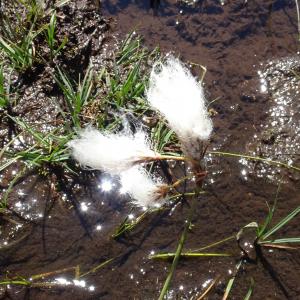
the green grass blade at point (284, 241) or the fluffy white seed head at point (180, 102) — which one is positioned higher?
the fluffy white seed head at point (180, 102)

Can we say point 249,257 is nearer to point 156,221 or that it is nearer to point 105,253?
point 156,221

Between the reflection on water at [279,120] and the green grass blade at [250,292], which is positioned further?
the reflection on water at [279,120]

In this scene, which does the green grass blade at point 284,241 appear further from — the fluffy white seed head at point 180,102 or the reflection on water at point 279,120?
the fluffy white seed head at point 180,102

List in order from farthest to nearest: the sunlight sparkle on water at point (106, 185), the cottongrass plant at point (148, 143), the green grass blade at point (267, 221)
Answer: the sunlight sparkle on water at point (106, 185)
the green grass blade at point (267, 221)
the cottongrass plant at point (148, 143)

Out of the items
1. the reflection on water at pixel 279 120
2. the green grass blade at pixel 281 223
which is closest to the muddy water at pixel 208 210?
the reflection on water at pixel 279 120

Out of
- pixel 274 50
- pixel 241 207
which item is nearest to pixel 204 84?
pixel 274 50

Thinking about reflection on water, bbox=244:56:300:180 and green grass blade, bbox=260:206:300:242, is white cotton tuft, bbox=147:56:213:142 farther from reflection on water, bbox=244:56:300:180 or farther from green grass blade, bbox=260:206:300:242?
green grass blade, bbox=260:206:300:242

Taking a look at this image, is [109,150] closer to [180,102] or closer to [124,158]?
[124,158]
